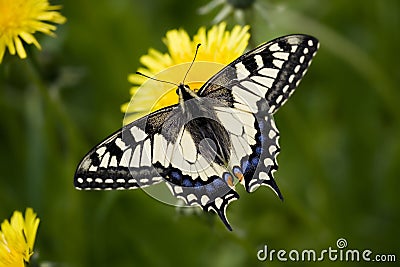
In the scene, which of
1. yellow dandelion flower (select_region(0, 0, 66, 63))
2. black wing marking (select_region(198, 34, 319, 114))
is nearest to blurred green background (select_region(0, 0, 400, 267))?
yellow dandelion flower (select_region(0, 0, 66, 63))

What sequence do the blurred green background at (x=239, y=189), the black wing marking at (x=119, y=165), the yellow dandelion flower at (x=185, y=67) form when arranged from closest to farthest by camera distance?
1. the black wing marking at (x=119, y=165)
2. the yellow dandelion flower at (x=185, y=67)
3. the blurred green background at (x=239, y=189)

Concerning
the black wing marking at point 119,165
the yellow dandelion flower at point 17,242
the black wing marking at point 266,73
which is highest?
the black wing marking at point 266,73

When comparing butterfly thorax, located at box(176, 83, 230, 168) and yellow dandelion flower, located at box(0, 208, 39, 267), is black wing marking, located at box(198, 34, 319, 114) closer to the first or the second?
butterfly thorax, located at box(176, 83, 230, 168)

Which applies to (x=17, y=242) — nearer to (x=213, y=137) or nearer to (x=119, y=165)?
(x=119, y=165)

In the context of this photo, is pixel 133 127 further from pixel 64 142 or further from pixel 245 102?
pixel 64 142

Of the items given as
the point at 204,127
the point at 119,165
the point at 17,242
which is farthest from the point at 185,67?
the point at 17,242

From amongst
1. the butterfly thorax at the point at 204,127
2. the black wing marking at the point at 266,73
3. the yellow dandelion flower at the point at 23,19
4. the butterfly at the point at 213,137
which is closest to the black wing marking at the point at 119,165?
the butterfly at the point at 213,137

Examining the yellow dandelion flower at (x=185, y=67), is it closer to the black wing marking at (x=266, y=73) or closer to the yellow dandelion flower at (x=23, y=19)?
the black wing marking at (x=266, y=73)

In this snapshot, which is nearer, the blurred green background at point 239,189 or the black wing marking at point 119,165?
the black wing marking at point 119,165
